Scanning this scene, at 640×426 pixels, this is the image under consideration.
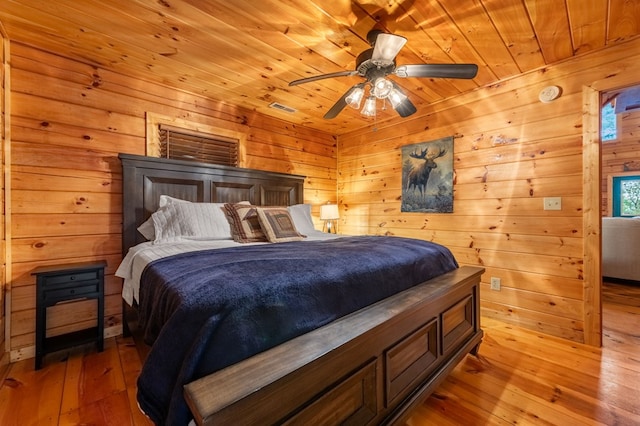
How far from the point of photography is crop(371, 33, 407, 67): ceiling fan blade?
4.89 feet

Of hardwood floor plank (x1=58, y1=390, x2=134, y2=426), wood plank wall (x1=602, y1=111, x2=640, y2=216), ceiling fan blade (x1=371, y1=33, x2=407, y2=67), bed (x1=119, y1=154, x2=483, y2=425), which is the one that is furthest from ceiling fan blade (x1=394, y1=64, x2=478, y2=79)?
wood plank wall (x1=602, y1=111, x2=640, y2=216)

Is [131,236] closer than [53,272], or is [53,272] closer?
[53,272]

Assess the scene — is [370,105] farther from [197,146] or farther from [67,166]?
[67,166]

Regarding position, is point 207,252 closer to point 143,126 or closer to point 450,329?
point 450,329

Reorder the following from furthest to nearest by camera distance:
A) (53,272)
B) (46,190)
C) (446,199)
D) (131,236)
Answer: (446,199), (131,236), (46,190), (53,272)

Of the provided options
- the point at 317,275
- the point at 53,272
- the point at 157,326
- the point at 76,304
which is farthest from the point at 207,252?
the point at 76,304

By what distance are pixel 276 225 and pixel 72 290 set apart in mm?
1505

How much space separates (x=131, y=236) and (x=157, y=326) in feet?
5.05

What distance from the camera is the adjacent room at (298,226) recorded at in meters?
1.02

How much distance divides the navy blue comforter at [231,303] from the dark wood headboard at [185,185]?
1.15 metres

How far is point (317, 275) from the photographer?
118cm

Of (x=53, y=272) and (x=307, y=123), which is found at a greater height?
(x=307, y=123)

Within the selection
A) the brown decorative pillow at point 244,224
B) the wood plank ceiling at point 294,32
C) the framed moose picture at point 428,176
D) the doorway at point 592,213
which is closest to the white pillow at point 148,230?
the brown decorative pillow at point 244,224

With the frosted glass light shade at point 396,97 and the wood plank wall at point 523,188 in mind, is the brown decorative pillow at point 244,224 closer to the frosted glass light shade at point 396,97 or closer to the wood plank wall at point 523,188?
the frosted glass light shade at point 396,97
